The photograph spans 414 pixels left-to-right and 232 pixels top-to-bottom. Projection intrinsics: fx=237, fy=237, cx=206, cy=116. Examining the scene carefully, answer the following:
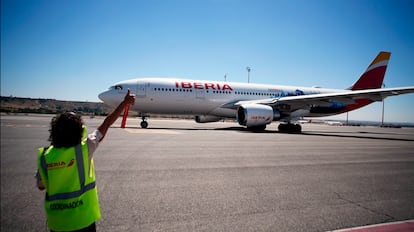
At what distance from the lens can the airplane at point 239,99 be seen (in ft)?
54.2

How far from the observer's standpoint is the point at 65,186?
1.60 meters

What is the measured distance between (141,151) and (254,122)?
10815mm

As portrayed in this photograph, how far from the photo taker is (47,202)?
62.3 inches

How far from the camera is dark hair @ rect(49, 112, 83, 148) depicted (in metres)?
1.64

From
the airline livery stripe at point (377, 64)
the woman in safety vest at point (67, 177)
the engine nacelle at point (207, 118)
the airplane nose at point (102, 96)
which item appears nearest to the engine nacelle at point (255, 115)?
the engine nacelle at point (207, 118)

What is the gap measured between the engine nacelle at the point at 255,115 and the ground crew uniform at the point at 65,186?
1514 cm

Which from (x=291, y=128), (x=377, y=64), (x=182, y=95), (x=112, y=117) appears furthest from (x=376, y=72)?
(x=112, y=117)

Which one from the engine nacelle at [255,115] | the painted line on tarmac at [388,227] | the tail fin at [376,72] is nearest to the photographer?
the painted line on tarmac at [388,227]

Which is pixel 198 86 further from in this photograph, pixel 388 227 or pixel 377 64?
pixel 377 64

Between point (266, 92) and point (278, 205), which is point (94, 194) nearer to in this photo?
point (278, 205)

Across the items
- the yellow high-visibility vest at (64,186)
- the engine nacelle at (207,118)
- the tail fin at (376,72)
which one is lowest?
the engine nacelle at (207,118)

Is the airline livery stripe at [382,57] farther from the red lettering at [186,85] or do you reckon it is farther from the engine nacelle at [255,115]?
the red lettering at [186,85]

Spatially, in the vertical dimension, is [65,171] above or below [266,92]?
below

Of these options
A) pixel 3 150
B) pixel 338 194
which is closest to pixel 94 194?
pixel 338 194
